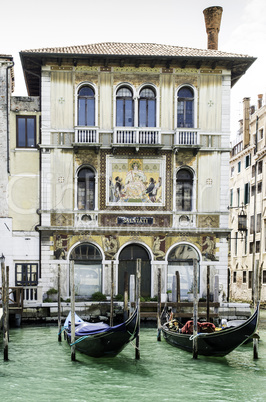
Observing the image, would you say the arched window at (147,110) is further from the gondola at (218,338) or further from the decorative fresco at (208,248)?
the gondola at (218,338)

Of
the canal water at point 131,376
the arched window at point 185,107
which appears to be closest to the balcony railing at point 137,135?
the arched window at point 185,107

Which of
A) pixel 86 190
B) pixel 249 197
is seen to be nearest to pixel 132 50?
pixel 86 190

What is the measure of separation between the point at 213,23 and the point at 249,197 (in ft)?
36.6

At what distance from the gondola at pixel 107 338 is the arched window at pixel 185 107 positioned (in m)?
8.62

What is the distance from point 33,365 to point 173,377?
2701 mm

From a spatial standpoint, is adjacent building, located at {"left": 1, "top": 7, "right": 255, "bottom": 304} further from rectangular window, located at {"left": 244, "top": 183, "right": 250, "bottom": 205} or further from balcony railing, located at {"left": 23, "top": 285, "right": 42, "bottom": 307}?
rectangular window, located at {"left": 244, "top": 183, "right": 250, "bottom": 205}

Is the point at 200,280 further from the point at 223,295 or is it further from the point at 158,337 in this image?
the point at 158,337

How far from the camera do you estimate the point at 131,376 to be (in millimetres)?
10211

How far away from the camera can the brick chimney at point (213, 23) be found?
2045 centimetres

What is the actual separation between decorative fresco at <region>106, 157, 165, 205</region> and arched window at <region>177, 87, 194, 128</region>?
54.4 inches

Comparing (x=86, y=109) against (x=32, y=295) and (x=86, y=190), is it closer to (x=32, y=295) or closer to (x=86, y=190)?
(x=86, y=190)

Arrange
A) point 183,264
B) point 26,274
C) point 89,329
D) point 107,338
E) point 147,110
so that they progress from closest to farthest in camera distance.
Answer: point 107,338, point 89,329, point 26,274, point 183,264, point 147,110

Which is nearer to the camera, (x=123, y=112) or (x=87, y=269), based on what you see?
(x=87, y=269)

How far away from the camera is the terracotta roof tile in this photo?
18.1 m
